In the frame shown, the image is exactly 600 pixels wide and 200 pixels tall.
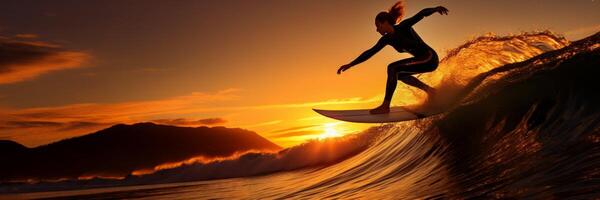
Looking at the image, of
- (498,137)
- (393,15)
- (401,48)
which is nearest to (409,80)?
(401,48)

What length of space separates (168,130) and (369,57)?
11573 cm

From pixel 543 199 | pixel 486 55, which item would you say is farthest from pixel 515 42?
pixel 543 199

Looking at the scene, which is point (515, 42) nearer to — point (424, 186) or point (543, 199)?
point (424, 186)

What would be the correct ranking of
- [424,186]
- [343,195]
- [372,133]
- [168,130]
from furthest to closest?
[168,130]
[372,133]
[343,195]
[424,186]

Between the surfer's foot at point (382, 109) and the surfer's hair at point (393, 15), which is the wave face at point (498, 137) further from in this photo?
the surfer's hair at point (393, 15)

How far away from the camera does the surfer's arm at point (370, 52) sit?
7891mm

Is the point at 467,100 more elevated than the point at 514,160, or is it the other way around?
the point at 467,100

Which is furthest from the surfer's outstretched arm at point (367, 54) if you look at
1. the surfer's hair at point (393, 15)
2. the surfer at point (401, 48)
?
the surfer's hair at point (393, 15)

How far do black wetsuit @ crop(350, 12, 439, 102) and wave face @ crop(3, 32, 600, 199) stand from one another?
1331 millimetres

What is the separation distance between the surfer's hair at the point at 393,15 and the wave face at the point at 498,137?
85.6 inches

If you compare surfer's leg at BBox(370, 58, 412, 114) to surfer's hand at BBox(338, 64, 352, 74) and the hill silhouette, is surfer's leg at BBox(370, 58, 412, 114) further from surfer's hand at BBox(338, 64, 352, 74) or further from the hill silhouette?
the hill silhouette

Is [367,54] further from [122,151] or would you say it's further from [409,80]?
[122,151]

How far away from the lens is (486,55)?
1046cm

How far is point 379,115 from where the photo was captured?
8.73 meters
